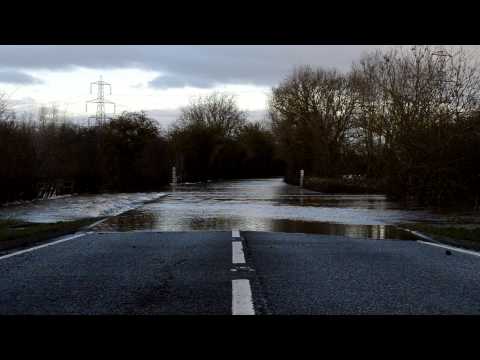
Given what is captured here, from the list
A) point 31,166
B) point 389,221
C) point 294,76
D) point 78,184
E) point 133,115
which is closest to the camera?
point 389,221

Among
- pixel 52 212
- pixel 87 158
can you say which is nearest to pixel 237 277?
pixel 52 212

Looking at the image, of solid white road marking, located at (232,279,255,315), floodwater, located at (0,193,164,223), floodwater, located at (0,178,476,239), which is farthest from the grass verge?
solid white road marking, located at (232,279,255,315)

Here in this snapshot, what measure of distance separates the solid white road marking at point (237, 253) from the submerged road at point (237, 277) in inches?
0.7

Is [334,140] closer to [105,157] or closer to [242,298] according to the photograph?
[105,157]

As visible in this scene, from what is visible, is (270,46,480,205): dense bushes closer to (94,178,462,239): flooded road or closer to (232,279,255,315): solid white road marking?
(94,178,462,239): flooded road

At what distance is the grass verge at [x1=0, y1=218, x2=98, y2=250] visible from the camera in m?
11.6

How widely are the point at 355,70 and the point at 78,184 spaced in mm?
24538

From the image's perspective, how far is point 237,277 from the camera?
785 cm

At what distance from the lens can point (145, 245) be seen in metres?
11.6

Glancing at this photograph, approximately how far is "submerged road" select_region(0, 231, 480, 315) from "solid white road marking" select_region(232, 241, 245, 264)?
2 cm

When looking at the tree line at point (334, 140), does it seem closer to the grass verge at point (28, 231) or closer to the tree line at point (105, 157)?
the tree line at point (105, 157)
